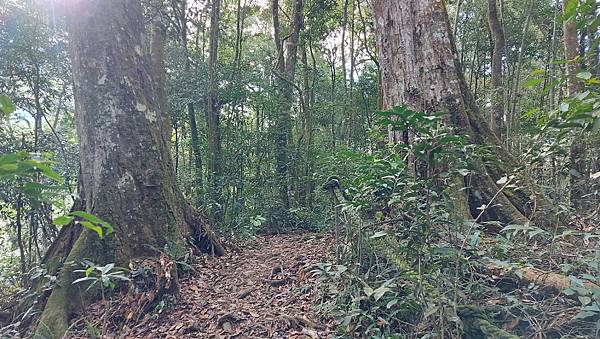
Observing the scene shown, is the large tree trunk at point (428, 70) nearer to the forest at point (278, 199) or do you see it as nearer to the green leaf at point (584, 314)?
the forest at point (278, 199)

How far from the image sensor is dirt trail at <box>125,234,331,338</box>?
2662 mm

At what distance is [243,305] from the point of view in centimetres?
317

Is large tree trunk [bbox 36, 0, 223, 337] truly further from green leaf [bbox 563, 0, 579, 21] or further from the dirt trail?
green leaf [bbox 563, 0, 579, 21]

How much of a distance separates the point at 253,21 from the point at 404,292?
1344 cm

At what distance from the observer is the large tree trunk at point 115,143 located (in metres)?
3.46

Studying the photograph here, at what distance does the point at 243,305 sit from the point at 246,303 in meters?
0.05

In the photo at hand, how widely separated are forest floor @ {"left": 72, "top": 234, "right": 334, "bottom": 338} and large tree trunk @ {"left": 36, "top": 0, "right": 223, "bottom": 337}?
1.92 feet

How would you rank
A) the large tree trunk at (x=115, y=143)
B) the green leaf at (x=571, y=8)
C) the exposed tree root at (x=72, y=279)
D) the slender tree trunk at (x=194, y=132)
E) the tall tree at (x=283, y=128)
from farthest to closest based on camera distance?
the tall tree at (x=283, y=128) → the slender tree trunk at (x=194, y=132) → the large tree trunk at (x=115, y=143) → the exposed tree root at (x=72, y=279) → the green leaf at (x=571, y=8)

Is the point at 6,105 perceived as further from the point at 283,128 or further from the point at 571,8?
the point at 283,128

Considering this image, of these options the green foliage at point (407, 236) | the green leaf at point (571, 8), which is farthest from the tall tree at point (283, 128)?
the green leaf at point (571, 8)

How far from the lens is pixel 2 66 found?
17.6ft

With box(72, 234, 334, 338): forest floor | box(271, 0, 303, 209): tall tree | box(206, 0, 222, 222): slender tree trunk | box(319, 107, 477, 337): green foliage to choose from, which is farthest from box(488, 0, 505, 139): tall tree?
box(319, 107, 477, 337): green foliage

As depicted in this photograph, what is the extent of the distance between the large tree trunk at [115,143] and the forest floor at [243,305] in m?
0.59

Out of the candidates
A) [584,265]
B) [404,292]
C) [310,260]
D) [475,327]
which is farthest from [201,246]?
[584,265]
